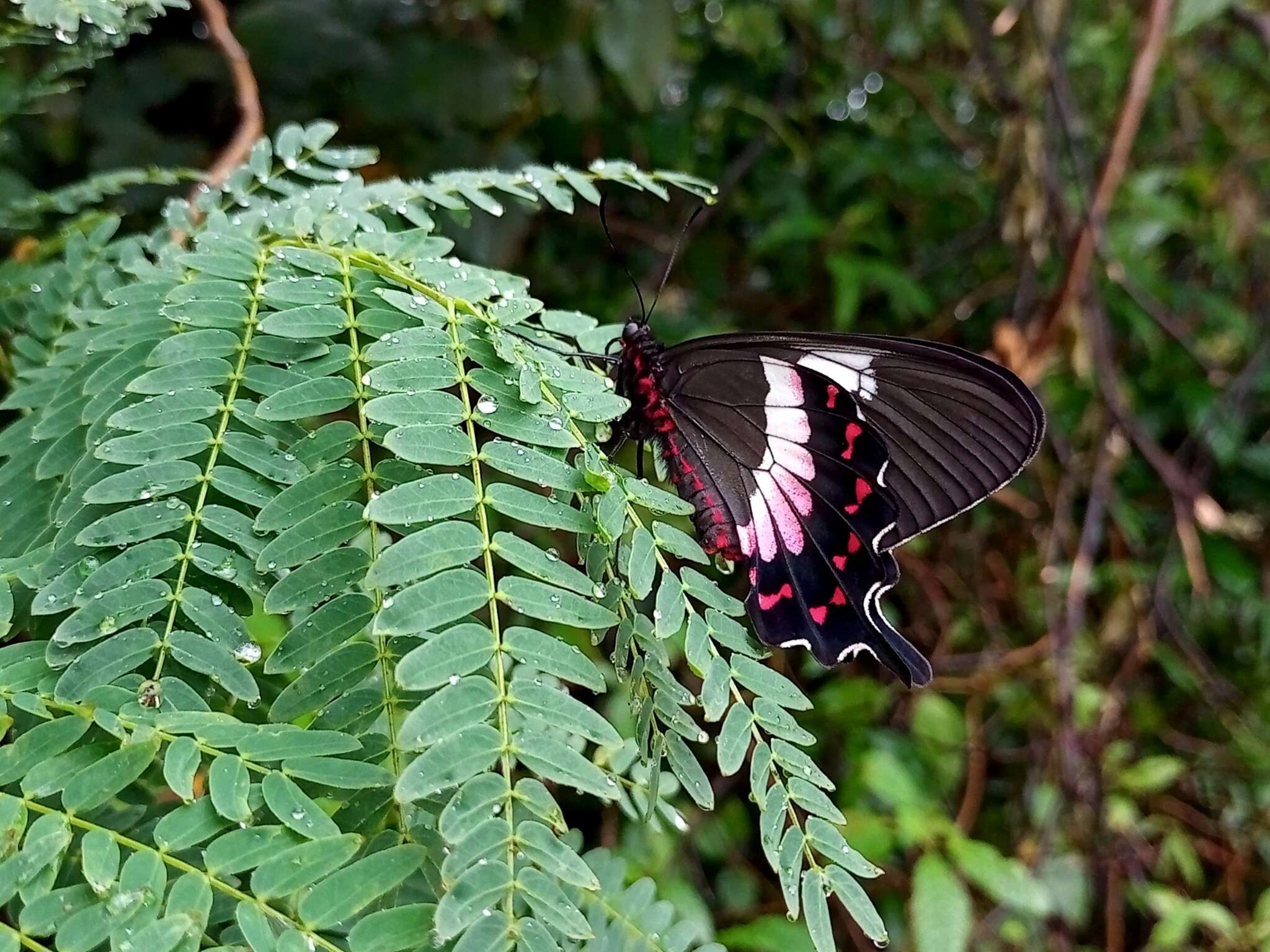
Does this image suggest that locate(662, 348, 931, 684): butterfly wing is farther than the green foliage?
Yes

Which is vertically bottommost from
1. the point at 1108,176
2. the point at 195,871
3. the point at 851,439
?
the point at 195,871

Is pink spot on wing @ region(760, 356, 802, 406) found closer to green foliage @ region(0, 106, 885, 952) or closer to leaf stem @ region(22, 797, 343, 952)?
green foliage @ region(0, 106, 885, 952)

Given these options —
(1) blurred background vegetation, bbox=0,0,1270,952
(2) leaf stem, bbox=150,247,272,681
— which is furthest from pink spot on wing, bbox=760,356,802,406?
(1) blurred background vegetation, bbox=0,0,1270,952

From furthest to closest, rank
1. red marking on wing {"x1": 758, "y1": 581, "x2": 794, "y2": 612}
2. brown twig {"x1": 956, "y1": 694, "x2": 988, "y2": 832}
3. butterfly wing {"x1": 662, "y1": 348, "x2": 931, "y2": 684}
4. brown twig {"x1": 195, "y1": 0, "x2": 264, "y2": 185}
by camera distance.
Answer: brown twig {"x1": 956, "y1": 694, "x2": 988, "y2": 832} < brown twig {"x1": 195, "y1": 0, "x2": 264, "y2": 185} < butterfly wing {"x1": 662, "y1": 348, "x2": 931, "y2": 684} < red marking on wing {"x1": 758, "y1": 581, "x2": 794, "y2": 612}

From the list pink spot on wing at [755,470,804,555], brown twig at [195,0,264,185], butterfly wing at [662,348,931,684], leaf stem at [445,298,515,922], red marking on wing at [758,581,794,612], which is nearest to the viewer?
leaf stem at [445,298,515,922]

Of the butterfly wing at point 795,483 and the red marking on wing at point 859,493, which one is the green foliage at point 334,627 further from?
the red marking on wing at point 859,493

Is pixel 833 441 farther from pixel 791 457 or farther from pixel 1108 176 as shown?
pixel 1108 176

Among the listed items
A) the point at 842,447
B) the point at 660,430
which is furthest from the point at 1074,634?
the point at 660,430
